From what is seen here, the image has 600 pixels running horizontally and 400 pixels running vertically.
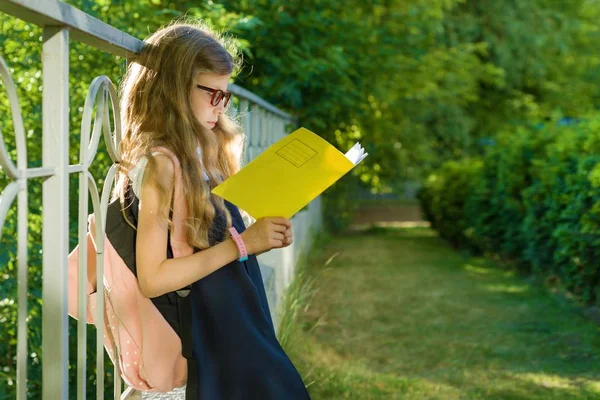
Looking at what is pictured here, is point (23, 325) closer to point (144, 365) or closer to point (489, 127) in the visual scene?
point (144, 365)

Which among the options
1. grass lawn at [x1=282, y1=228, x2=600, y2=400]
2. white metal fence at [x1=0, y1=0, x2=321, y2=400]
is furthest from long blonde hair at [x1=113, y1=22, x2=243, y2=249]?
grass lawn at [x1=282, y1=228, x2=600, y2=400]

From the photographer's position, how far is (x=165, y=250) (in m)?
2.28

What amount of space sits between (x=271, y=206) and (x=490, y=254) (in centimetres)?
1208

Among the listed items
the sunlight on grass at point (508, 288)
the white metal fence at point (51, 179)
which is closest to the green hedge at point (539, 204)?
the sunlight on grass at point (508, 288)

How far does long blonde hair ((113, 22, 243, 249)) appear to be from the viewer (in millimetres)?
2332

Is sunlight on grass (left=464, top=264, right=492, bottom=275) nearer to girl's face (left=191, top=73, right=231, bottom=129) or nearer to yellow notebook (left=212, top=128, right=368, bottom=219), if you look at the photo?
girl's face (left=191, top=73, right=231, bottom=129)

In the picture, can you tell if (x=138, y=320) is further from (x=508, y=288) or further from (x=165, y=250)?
(x=508, y=288)

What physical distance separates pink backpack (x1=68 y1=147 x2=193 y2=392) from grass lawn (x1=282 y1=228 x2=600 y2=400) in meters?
2.67

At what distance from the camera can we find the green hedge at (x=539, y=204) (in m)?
8.09

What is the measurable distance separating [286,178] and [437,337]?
18.0 feet

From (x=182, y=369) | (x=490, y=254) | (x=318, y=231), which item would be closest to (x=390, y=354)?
(x=182, y=369)

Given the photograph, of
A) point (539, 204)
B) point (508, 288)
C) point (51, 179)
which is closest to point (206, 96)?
point (51, 179)

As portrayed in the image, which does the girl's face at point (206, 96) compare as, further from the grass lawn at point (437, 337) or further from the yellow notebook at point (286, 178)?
the grass lawn at point (437, 337)

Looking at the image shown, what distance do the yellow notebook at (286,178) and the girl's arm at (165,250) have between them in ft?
0.16
